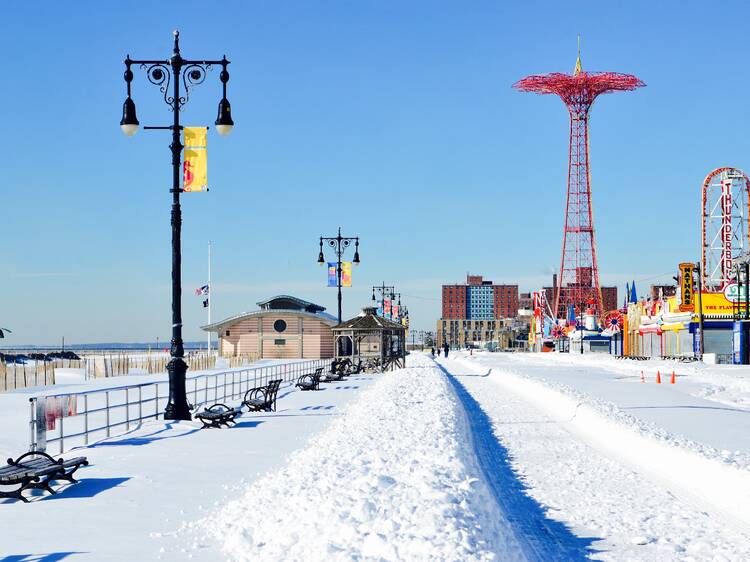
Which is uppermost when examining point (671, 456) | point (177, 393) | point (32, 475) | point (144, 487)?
point (177, 393)

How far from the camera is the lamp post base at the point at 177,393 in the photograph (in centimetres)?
1817

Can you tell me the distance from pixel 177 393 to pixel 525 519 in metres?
10.2

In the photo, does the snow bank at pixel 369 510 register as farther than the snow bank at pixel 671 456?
No

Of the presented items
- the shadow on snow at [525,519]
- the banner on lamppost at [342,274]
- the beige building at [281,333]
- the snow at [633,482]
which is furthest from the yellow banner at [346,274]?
the beige building at [281,333]

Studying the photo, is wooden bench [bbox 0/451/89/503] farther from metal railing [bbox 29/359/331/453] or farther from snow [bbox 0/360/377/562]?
metal railing [bbox 29/359/331/453]

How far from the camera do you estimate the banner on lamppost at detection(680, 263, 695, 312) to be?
2415 inches

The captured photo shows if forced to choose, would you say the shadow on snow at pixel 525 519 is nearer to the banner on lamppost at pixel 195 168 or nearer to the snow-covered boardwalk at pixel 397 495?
the snow-covered boardwalk at pixel 397 495

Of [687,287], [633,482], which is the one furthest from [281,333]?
[633,482]

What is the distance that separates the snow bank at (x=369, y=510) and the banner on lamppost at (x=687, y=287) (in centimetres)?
5129

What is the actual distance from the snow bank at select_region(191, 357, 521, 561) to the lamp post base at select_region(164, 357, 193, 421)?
5264 millimetres

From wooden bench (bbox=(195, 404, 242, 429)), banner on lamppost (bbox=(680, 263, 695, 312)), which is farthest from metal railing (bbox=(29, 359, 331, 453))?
banner on lamppost (bbox=(680, 263, 695, 312))

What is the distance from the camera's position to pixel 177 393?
18.3 meters

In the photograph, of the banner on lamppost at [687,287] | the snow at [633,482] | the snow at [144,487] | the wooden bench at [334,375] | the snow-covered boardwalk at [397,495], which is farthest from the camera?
the banner on lamppost at [687,287]

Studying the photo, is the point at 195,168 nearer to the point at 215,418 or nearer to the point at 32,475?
the point at 215,418
